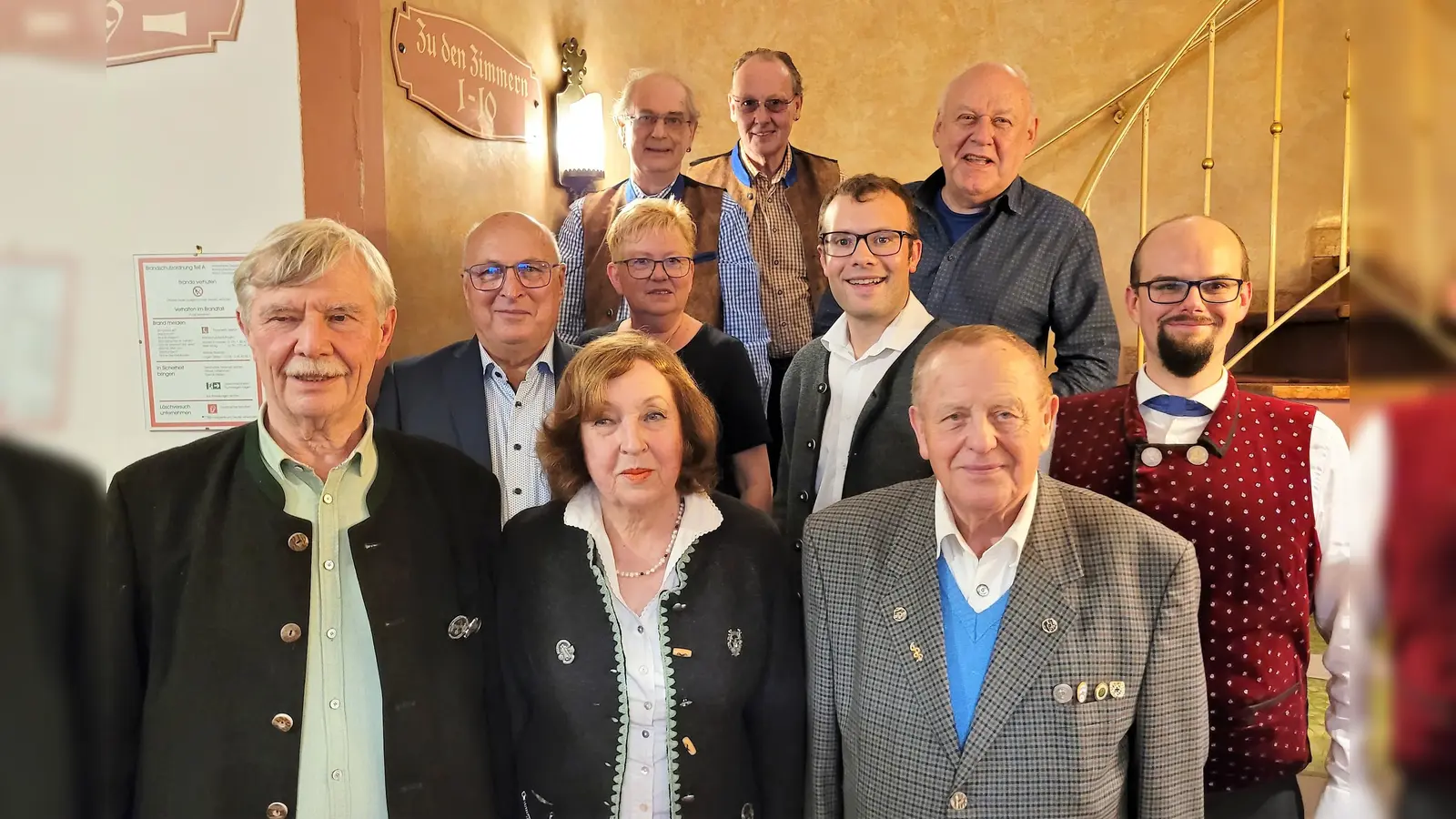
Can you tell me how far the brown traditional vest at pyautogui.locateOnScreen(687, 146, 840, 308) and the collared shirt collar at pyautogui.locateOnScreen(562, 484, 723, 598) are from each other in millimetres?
1437

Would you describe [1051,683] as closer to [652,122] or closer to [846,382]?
[846,382]

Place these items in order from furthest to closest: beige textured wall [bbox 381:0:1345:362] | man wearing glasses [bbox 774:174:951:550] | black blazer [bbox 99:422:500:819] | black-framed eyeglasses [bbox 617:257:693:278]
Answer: beige textured wall [bbox 381:0:1345:362] < black-framed eyeglasses [bbox 617:257:693:278] < man wearing glasses [bbox 774:174:951:550] < black blazer [bbox 99:422:500:819]

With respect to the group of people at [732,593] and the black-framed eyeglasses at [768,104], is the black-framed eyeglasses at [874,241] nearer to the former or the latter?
the group of people at [732,593]

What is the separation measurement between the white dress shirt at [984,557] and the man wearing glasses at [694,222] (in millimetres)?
1249

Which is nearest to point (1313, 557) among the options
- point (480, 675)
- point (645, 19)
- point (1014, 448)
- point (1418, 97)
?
point (1014, 448)

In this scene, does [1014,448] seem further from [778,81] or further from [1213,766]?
[778,81]

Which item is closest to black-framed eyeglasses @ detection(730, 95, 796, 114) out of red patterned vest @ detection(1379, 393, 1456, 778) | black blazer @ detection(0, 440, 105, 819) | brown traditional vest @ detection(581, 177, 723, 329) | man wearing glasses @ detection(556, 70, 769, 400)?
man wearing glasses @ detection(556, 70, 769, 400)

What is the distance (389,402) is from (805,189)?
1.66m

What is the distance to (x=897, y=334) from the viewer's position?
2.05m

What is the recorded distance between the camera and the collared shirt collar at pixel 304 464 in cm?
154

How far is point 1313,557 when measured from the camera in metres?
1.69

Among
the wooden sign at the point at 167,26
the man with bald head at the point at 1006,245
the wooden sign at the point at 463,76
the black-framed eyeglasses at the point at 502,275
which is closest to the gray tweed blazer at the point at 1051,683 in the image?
the man with bald head at the point at 1006,245

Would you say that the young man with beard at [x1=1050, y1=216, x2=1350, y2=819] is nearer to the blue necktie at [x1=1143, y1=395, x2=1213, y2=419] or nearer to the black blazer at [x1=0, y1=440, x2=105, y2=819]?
the blue necktie at [x1=1143, y1=395, x2=1213, y2=419]

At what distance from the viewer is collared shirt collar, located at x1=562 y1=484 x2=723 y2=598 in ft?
5.77
